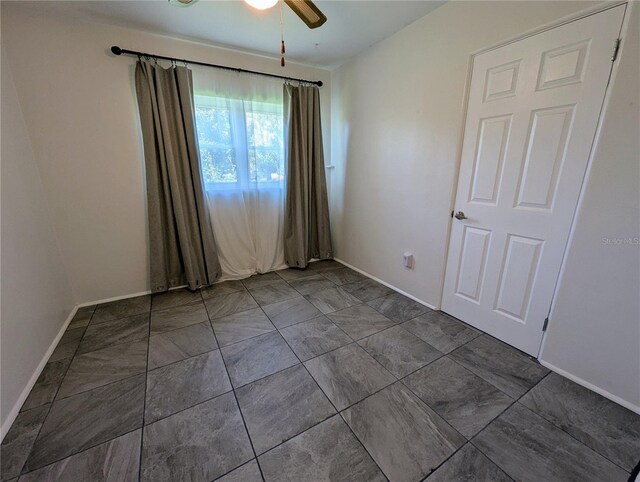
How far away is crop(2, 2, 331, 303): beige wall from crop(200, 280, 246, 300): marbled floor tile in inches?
24.4

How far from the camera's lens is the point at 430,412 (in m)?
1.40

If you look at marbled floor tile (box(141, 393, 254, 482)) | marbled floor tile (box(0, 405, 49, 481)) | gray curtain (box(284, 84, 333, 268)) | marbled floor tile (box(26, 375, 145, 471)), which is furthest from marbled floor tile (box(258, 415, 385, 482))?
gray curtain (box(284, 84, 333, 268))

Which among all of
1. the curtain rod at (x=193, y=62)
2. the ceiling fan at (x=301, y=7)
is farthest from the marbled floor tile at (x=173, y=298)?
the ceiling fan at (x=301, y=7)

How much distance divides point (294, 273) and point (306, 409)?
1939 mm

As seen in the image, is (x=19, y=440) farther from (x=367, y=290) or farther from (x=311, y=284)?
(x=367, y=290)

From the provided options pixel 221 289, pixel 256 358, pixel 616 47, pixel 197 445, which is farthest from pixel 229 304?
pixel 616 47

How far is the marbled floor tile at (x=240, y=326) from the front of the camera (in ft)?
6.73

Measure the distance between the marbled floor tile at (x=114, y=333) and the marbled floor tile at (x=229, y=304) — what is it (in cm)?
52

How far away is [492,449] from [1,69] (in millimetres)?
3785

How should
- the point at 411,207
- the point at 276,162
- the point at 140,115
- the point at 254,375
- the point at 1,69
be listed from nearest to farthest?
the point at 254,375, the point at 1,69, the point at 140,115, the point at 411,207, the point at 276,162

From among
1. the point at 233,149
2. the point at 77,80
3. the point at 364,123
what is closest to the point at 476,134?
Result: the point at 364,123

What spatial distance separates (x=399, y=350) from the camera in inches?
74.1

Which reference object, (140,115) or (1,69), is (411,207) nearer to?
(140,115)

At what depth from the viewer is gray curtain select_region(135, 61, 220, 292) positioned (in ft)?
7.63
